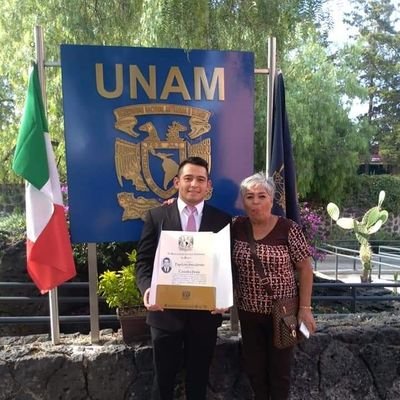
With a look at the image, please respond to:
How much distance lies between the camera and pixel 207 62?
126 inches

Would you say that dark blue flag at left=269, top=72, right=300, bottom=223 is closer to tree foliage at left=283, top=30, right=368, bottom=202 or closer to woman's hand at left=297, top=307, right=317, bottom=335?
woman's hand at left=297, top=307, right=317, bottom=335

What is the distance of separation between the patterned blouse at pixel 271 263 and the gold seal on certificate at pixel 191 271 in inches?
6.2

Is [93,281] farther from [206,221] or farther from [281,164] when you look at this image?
[281,164]

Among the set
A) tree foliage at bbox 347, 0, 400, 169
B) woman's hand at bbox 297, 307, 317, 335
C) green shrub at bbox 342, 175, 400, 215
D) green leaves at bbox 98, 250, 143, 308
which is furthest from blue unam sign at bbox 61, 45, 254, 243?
tree foliage at bbox 347, 0, 400, 169

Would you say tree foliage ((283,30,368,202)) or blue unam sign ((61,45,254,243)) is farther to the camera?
tree foliage ((283,30,368,202))

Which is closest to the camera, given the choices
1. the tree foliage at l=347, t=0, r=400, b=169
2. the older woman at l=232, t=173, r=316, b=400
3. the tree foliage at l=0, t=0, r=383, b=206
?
the older woman at l=232, t=173, r=316, b=400

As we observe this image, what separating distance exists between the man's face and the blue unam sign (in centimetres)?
61

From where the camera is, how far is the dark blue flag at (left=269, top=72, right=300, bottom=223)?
3258mm

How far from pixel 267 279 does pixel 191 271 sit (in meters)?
0.43

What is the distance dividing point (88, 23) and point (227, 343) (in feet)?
15.2

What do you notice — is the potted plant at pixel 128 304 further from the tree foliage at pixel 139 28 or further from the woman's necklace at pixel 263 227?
the tree foliage at pixel 139 28

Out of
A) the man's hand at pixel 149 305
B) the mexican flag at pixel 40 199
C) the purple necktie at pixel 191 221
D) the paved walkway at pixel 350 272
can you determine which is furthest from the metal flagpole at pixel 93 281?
the paved walkway at pixel 350 272

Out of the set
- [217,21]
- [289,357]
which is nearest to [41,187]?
[289,357]

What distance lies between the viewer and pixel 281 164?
10.7 ft
